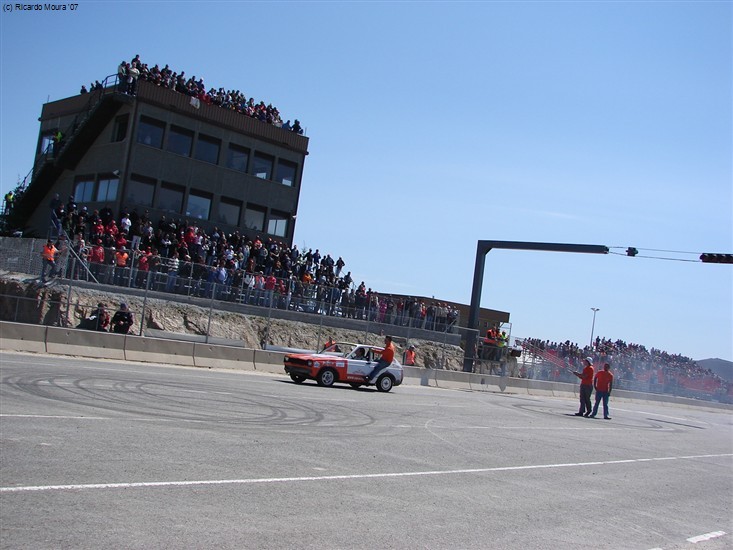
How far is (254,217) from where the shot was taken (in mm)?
46000

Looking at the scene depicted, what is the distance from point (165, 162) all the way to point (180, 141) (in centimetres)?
165

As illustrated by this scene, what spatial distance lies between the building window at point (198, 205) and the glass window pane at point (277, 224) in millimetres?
4486

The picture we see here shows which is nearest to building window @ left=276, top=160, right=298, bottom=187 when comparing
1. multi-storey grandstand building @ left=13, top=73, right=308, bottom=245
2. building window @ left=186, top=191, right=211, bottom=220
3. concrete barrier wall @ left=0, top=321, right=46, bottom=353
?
multi-storey grandstand building @ left=13, top=73, right=308, bottom=245

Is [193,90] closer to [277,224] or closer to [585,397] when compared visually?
[277,224]

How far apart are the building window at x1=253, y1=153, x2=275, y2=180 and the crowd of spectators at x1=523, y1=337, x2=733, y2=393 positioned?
18838mm

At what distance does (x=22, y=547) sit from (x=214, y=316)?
24.9 metres

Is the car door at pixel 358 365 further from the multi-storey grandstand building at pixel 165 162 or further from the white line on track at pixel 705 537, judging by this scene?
the multi-storey grandstand building at pixel 165 162

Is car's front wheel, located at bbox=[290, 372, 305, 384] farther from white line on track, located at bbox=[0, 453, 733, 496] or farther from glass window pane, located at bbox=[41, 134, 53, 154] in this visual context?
glass window pane, located at bbox=[41, 134, 53, 154]

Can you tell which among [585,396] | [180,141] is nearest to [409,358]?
[585,396]

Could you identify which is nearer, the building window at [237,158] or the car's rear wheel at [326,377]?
the car's rear wheel at [326,377]

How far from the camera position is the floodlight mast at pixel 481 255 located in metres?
36.3

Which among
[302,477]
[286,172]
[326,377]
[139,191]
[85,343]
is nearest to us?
[302,477]

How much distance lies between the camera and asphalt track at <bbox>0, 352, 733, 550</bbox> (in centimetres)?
668

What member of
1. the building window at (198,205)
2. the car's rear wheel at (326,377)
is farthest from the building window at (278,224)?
the car's rear wheel at (326,377)
